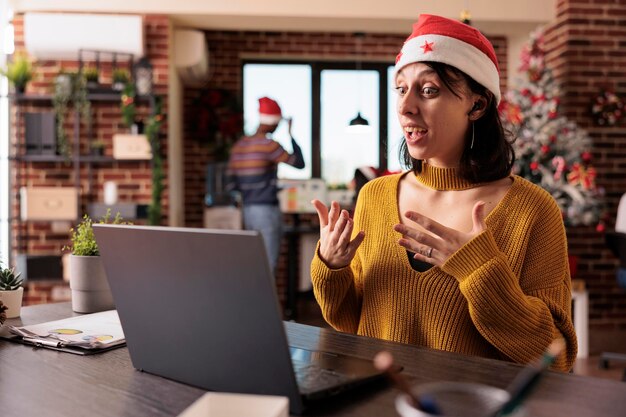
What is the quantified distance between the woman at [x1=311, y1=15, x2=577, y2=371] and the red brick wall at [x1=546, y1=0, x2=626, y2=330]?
4272 mm

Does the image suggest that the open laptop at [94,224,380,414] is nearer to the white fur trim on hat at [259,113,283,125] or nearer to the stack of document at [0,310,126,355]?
the stack of document at [0,310,126,355]

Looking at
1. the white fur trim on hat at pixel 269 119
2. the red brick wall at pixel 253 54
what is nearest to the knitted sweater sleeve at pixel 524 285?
the white fur trim on hat at pixel 269 119

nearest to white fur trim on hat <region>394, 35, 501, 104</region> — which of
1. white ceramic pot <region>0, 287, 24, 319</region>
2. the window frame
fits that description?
white ceramic pot <region>0, 287, 24, 319</region>

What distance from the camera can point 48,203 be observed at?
4957 millimetres

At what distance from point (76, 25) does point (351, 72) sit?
2.98 meters

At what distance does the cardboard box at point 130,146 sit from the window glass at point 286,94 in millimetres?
1833

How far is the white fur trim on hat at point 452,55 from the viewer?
4.69 ft

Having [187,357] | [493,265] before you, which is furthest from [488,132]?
[187,357]

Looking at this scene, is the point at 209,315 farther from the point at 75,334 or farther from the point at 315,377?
the point at 75,334

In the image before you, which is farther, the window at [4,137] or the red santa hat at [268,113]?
the red santa hat at [268,113]

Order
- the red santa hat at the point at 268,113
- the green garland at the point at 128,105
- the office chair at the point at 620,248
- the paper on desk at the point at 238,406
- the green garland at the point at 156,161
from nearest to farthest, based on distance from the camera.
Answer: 1. the paper on desk at the point at 238,406
2. the office chair at the point at 620,248
3. the green garland at the point at 128,105
4. the green garland at the point at 156,161
5. the red santa hat at the point at 268,113

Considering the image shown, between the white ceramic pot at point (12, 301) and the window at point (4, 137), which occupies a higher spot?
the window at point (4, 137)

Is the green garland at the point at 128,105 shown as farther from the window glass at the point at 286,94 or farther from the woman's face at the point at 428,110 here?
the woman's face at the point at 428,110

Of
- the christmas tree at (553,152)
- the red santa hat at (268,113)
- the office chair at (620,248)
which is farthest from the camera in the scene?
the red santa hat at (268,113)
